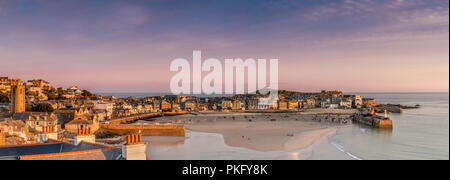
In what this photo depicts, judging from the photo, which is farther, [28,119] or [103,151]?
[28,119]

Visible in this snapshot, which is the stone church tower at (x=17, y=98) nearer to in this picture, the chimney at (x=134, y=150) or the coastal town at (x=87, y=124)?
the coastal town at (x=87, y=124)

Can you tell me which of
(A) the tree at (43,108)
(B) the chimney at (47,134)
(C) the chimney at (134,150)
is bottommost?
(A) the tree at (43,108)

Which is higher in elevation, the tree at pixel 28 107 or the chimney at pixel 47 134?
the chimney at pixel 47 134

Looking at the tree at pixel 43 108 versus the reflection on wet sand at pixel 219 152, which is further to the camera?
the tree at pixel 43 108

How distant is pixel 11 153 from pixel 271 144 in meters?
18.1

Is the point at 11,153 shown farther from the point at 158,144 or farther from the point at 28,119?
the point at 28,119

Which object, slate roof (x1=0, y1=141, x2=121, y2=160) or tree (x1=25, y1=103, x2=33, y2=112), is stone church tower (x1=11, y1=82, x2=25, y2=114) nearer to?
tree (x1=25, y1=103, x2=33, y2=112)

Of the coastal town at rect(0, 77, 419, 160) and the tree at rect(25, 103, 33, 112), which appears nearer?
the coastal town at rect(0, 77, 419, 160)

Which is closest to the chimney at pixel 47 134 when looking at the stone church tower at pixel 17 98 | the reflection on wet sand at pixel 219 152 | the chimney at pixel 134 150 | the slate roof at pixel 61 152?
the slate roof at pixel 61 152

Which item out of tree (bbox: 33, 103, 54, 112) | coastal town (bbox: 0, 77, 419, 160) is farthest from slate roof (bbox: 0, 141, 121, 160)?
tree (bbox: 33, 103, 54, 112)
